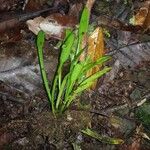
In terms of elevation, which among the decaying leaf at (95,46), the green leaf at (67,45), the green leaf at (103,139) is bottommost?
the green leaf at (103,139)

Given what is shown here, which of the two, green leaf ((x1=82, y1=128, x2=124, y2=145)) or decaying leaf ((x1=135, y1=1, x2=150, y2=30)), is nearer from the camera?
green leaf ((x1=82, y1=128, x2=124, y2=145))

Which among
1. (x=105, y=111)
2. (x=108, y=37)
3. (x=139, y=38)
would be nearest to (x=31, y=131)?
(x=105, y=111)

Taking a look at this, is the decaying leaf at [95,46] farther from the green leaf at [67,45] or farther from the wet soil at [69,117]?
the green leaf at [67,45]

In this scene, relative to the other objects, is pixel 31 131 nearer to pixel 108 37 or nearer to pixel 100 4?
pixel 108 37

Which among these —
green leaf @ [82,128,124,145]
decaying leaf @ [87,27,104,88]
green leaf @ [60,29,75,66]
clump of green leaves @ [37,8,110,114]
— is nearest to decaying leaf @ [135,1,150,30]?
decaying leaf @ [87,27,104,88]

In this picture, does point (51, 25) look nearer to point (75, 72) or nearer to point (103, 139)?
point (75, 72)

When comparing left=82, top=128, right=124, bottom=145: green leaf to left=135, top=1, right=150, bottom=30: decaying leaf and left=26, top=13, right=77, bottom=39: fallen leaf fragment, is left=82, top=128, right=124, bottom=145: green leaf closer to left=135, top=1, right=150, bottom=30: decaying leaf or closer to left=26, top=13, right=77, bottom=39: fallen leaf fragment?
left=26, top=13, right=77, bottom=39: fallen leaf fragment

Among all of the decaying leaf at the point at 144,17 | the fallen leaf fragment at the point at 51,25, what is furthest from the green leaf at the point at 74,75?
the decaying leaf at the point at 144,17

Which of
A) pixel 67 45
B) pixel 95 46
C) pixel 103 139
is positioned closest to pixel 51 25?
pixel 95 46
